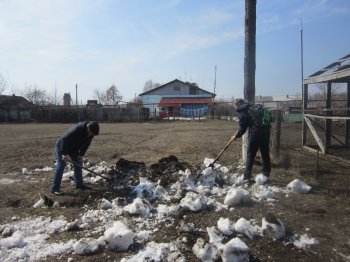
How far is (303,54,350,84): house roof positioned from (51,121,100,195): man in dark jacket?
7.09m

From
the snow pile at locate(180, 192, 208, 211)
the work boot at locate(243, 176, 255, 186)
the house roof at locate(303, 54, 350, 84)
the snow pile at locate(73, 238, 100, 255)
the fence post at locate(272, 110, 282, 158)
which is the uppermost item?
the house roof at locate(303, 54, 350, 84)

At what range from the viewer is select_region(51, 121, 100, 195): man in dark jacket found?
7180mm

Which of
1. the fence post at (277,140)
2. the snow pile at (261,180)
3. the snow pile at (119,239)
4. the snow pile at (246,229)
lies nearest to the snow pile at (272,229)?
the snow pile at (246,229)

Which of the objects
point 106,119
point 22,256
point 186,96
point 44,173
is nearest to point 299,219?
point 22,256

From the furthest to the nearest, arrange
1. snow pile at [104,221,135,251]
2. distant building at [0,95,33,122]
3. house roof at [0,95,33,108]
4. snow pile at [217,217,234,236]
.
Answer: house roof at [0,95,33,108], distant building at [0,95,33,122], snow pile at [217,217,234,236], snow pile at [104,221,135,251]

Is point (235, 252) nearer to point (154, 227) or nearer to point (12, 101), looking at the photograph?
point (154, 227)

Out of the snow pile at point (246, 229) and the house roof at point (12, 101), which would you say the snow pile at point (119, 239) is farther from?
the house roof at point (12, 101)

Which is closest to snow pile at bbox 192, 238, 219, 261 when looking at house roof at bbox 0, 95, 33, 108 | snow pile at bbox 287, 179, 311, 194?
snow pile at bbox 287, 179, 311, 194

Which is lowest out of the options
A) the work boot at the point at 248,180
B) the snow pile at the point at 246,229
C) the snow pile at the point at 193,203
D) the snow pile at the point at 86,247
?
the snow pile at the point at 86,247

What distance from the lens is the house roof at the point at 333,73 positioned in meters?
10.6

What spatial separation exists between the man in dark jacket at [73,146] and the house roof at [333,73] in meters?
7.09

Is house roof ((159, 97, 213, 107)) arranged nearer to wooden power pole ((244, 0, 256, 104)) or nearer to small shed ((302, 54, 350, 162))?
small shed ((302, 54, 350, 162))

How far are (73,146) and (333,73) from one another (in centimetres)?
796

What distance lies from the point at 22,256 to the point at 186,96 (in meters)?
55.4
